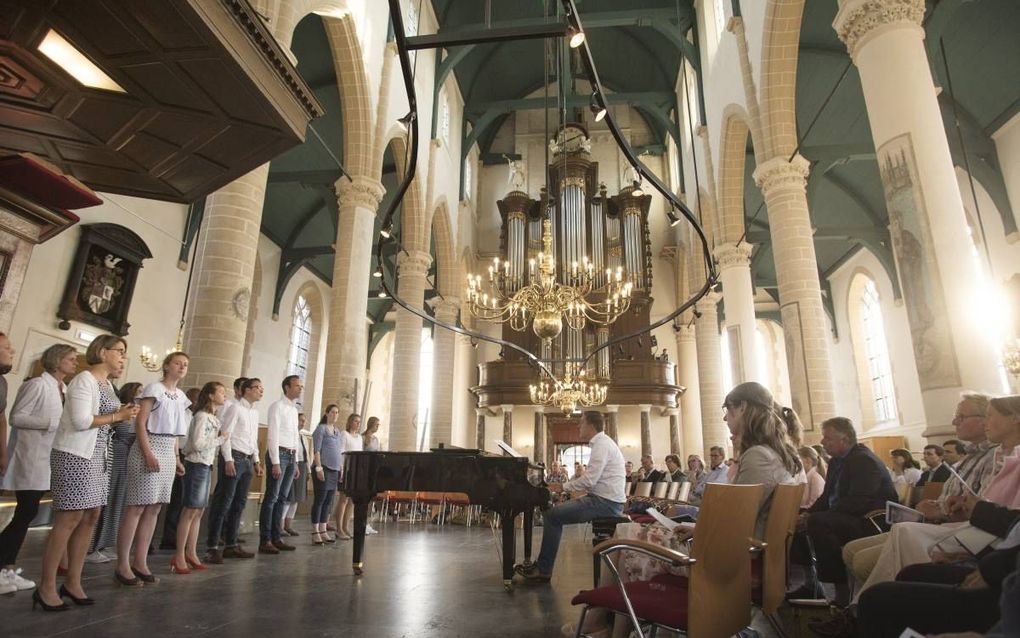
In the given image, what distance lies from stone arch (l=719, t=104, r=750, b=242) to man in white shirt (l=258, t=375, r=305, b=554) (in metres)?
8.62

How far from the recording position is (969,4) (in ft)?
30.6

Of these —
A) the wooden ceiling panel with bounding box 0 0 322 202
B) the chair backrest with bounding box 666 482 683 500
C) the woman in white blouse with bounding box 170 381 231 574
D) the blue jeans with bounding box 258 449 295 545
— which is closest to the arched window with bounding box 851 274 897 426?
the chair backrest with bounding box 666 482 683 500

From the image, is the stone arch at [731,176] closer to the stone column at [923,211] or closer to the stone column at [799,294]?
the stone column at [799,294]

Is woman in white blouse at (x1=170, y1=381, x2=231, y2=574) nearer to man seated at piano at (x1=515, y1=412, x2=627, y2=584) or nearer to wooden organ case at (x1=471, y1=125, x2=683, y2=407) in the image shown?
man seated at piano at (x1=515, y1=412, x2=627, y2=584)

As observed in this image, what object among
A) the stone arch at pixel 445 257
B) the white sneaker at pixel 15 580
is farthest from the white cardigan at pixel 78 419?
the stone arch at pixel 445 257

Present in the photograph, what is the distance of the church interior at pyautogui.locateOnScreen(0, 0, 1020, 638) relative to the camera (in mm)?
2910

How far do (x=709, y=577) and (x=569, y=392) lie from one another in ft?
28.7

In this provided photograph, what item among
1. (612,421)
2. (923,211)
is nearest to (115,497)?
(923,211)

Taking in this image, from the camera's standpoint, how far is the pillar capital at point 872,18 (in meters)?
5.25

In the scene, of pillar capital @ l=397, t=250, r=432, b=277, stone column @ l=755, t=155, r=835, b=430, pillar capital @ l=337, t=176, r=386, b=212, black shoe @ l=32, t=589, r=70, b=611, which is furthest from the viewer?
pillar capital @ l=397, t=250, r=432, b=277

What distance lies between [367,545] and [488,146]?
16.5 m

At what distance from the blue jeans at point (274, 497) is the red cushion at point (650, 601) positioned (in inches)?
140

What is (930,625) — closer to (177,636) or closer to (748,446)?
(748,446)

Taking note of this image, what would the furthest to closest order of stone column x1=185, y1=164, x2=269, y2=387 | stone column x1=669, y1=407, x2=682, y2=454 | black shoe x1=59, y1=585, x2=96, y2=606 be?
stone column x1=669, y1=407, x2=682, y2=454
stone column x1=185, y1=164, x2=269, y2=387
black shoe x1=59, y1=585, x2=96, y2=606
